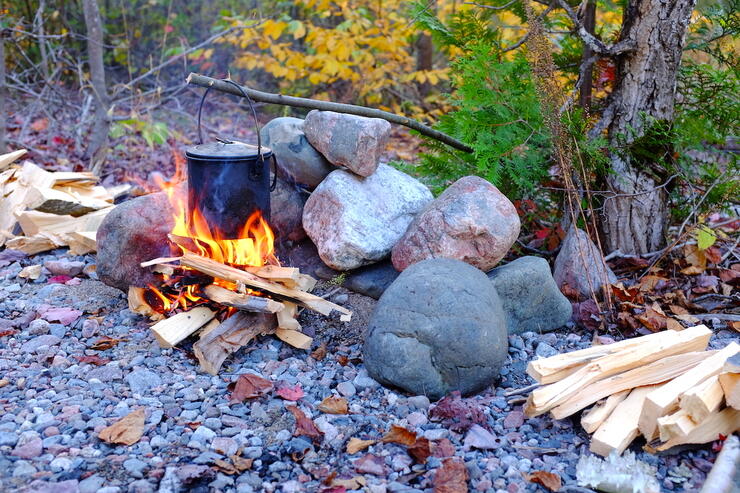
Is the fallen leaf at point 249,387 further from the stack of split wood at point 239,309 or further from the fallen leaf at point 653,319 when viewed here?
the fallen leaf at point 653,319

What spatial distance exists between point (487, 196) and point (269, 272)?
4.33ft

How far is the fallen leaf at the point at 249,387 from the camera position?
9.63 ft

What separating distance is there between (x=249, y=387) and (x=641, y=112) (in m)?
3.08

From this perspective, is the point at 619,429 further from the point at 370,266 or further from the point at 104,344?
the point at 104,344

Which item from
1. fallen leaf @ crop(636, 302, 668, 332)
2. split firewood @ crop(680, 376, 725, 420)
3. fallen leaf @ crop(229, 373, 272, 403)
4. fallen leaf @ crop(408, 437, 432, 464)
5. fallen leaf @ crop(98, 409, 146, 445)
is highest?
split firewood @ crop(680, 376, 725, 420)

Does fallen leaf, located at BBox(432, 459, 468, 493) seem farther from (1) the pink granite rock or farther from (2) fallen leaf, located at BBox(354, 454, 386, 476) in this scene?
(1) the pink granite rock

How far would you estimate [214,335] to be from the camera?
3.28 meters

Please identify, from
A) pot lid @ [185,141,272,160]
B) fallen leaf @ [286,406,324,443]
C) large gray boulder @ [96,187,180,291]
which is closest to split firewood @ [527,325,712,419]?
fallen leaf @ [286,406,324,443]

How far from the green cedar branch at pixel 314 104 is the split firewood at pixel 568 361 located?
6.46 ft

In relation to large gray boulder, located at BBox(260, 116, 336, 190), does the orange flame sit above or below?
below

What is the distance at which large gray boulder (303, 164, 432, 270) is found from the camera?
12.8 ft

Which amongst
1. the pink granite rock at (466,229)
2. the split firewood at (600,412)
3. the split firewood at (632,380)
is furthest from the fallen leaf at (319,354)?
the split firewood at (600,412)

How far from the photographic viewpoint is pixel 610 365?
9.34 ft

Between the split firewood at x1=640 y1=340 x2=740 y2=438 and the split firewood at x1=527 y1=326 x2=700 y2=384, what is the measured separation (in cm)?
25
